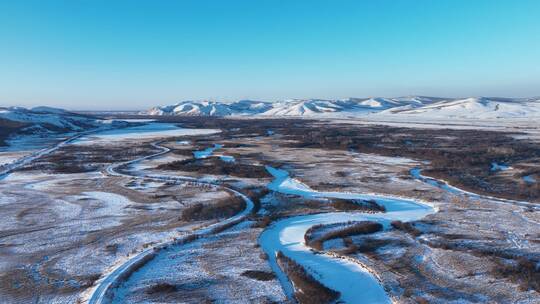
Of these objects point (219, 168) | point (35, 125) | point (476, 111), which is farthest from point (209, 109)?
point (219, 168)

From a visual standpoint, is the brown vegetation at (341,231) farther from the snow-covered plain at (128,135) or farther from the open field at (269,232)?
the snow-covered plain at (128,135)

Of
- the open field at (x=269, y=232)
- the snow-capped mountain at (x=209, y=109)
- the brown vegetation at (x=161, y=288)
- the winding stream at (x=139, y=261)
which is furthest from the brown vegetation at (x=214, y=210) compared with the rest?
the snow-capped mountain at (x=209, y=109)

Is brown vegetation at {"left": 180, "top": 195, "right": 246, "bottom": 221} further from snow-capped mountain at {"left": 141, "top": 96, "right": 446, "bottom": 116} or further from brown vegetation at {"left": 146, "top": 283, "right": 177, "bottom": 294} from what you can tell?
snow-capped mountain at {"left": 141, "top": 96, "right": 446, "bottom": 116}

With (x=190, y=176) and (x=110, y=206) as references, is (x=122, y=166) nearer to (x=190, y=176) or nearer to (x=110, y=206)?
(x=190, y=176)

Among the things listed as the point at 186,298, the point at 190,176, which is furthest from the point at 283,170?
the point at 186,298

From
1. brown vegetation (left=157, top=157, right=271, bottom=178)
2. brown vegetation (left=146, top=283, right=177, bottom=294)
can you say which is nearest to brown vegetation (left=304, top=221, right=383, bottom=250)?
brown vegetation (left=146, top=283, right=177, bottom=294)

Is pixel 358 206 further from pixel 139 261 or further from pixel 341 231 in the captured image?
pixel 139 261
